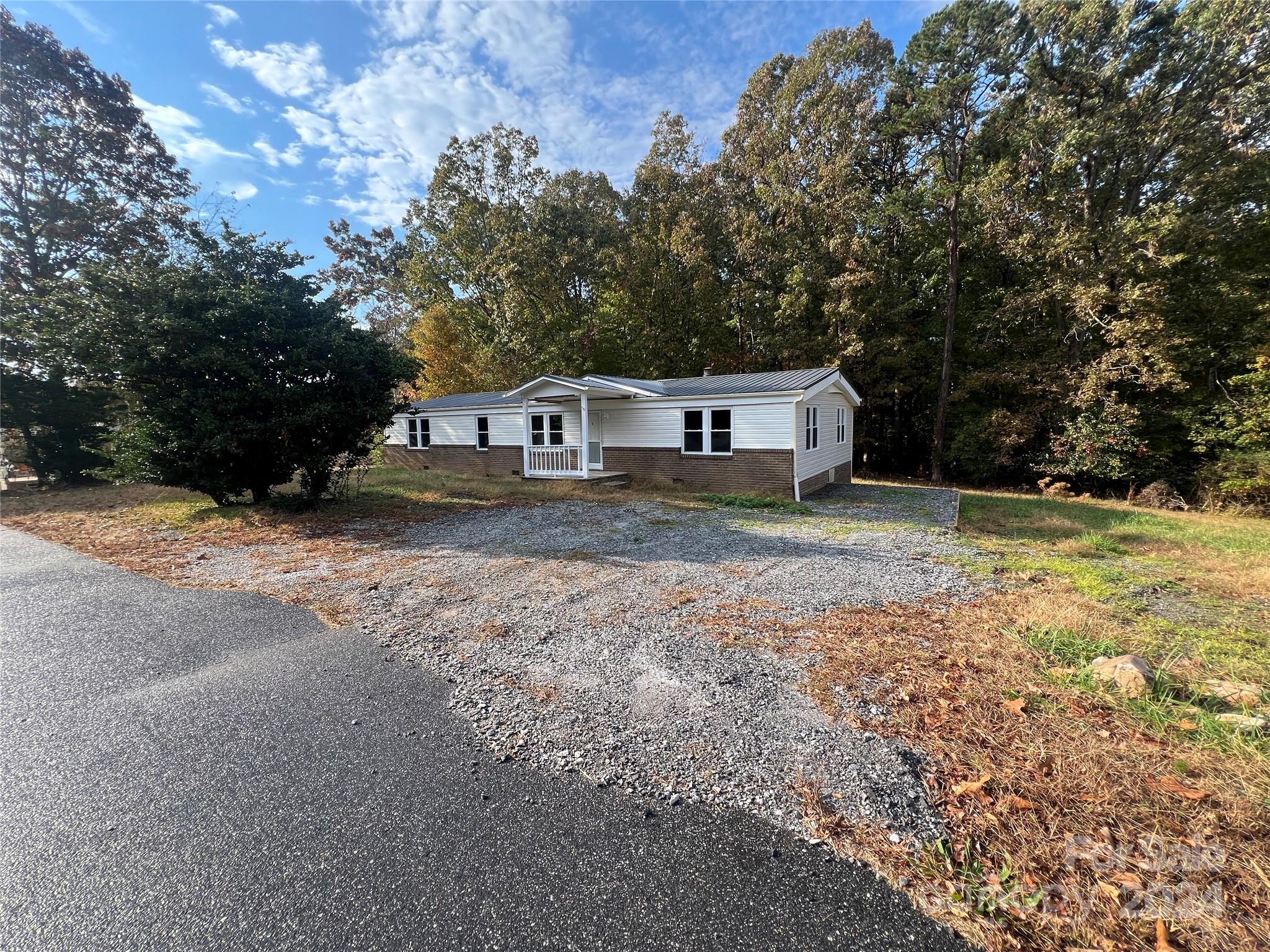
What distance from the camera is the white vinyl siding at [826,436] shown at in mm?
12016

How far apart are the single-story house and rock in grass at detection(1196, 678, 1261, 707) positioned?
8646 millimetres

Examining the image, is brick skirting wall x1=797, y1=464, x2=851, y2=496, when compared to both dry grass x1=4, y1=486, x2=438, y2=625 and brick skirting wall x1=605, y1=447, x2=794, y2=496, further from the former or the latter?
dry grass x1=4, y1=486, x2=438, y2=625

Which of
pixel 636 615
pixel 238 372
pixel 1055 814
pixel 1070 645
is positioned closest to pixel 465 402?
pixel 238 372

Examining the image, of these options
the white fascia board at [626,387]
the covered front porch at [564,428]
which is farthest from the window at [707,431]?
the covered front porch at [564,428]

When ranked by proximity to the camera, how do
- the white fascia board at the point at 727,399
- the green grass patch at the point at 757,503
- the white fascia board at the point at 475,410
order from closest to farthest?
the green grass patch at the point at 757,503, the white fascia board at the point at 727,399, the white fascia board at the point at 475,410

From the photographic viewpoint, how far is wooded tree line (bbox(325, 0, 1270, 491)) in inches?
512

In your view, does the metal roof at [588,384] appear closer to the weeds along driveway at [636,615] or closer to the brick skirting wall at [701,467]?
the brick skirting wall at [701,467]

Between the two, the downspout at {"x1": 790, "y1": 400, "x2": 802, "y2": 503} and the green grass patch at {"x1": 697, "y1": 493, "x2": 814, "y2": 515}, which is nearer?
the green grass patch at {"x1": 697, "y1": 493, "x2": 814, "y2": 515}

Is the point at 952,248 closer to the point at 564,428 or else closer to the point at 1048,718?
the point at 564,428

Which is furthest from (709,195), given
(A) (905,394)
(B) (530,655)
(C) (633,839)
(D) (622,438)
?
(C) (633,839)

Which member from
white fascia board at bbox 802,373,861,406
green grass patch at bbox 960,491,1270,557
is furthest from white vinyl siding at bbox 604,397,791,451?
green grass patch at bbox 960,491,1270,557

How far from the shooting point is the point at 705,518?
9.29m

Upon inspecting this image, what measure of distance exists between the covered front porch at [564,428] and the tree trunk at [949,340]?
11113 millimetres

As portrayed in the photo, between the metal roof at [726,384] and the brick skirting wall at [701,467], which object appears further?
the brick skirting wall at [701,467]
